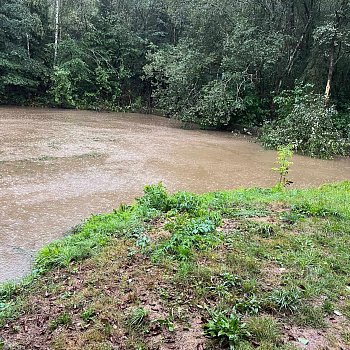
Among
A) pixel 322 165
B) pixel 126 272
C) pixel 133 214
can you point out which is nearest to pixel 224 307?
pixel 126 272

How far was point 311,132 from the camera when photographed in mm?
11586

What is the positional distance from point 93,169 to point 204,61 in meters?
9.13

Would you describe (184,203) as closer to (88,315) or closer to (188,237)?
(188,237)

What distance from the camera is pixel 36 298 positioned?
3.01 meters

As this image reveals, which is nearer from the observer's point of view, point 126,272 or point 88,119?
point 126,272

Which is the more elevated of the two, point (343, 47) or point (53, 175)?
point (343, 47)

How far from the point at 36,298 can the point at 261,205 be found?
3223mm

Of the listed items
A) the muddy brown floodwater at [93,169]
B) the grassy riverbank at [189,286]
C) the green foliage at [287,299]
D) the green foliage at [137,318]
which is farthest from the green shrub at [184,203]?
the green foliage at [137,318]

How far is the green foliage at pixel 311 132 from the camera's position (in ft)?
37.7

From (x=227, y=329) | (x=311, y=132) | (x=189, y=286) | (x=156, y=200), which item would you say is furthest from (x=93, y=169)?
(x=311, y=132)

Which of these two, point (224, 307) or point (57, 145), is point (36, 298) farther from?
point (57, 145)

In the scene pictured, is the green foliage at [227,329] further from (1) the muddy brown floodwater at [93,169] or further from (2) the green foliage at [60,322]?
(1) the muddy brown floodwater at [93,169]

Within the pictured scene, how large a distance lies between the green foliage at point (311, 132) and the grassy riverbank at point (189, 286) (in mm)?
7329

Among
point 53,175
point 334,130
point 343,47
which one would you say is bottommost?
point 53,175
